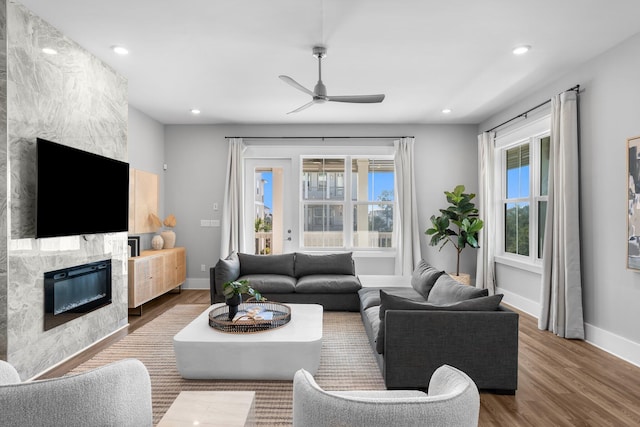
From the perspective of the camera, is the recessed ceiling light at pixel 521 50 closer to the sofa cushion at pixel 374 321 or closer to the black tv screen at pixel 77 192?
the sofa cushion at pixel 374 321

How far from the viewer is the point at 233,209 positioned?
6.50 metres

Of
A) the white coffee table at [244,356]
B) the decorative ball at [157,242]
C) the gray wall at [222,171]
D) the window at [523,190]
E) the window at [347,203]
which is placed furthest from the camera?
the window at [347,203]

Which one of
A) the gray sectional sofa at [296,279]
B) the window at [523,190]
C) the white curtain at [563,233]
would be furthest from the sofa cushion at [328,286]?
the window at [523,190]

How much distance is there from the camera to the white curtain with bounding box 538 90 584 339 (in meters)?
4.00

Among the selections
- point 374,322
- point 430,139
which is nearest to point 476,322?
point 374,322

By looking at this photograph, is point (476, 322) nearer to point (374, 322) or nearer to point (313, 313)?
point (374, 322)

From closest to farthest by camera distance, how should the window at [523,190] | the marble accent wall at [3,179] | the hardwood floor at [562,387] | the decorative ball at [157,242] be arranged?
the hardwood floor at [562,387], the marble accent wall at [3,179], the window at [523,190], the decorative ball at [157,242]

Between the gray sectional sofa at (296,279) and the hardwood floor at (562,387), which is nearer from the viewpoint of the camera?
the hardwood floor at (562,387)

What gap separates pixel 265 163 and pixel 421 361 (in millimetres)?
4754

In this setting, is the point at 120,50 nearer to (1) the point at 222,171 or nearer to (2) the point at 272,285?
(2) the point at 272,285

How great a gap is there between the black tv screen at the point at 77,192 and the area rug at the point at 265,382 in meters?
1.12

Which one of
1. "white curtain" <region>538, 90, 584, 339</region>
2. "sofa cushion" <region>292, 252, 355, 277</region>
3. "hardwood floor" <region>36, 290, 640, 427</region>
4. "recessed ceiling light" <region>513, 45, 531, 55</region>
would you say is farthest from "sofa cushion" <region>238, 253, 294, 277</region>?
"recessed ceiling light" <region>513, 45, 531, 55</region>

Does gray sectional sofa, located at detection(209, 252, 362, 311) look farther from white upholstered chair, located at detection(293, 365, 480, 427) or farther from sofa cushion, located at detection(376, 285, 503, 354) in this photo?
white upholstered chair, located at detection(293, 365, 480, 427)

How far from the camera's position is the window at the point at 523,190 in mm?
5004
